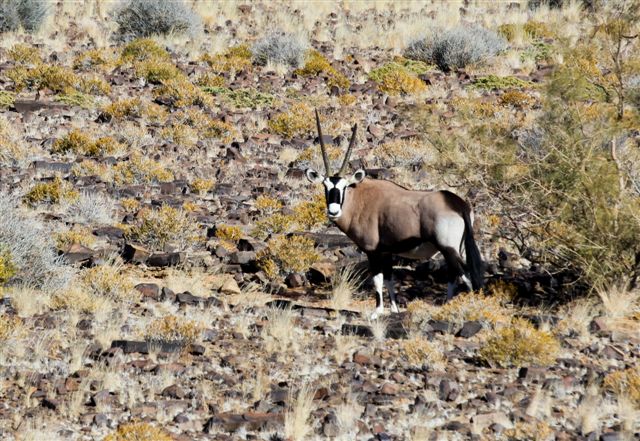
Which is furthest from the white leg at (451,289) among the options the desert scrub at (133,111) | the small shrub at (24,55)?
the small shrub at (24,55)

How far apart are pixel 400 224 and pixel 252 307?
71.4 inches

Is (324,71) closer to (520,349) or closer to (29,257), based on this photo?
(29,257)

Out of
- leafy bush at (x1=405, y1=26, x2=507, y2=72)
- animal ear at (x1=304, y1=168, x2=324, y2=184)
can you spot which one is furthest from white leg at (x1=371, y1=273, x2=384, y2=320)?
leafy bush at (x1=405, y1=26, x2=507, y2=72)

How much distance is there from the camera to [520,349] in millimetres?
8992

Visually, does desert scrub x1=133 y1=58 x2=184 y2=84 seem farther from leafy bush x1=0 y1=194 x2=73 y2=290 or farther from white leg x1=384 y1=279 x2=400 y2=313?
white leg x1=384 y1=279 x2=400 y2=313

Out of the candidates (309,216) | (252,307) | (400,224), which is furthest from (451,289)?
(309,216)

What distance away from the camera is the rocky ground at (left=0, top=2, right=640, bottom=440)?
26.2 feet

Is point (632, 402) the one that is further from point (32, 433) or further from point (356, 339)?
point (32, 433)

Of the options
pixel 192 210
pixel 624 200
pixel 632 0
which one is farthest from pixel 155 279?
pixel 632 0

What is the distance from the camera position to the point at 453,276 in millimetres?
10633

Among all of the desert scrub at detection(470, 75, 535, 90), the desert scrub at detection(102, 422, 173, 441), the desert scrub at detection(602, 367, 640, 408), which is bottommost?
the desert scrub at detection(470, 75, 535, 90)

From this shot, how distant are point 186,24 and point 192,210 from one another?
1559 centimetres

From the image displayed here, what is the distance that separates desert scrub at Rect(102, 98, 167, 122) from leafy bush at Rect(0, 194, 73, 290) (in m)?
8.47

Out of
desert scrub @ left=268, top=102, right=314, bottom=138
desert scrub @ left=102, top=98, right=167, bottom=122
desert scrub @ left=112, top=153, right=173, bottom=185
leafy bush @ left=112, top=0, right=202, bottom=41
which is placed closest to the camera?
desert scrub @ left=112, top=153, right=173, bottom=185
